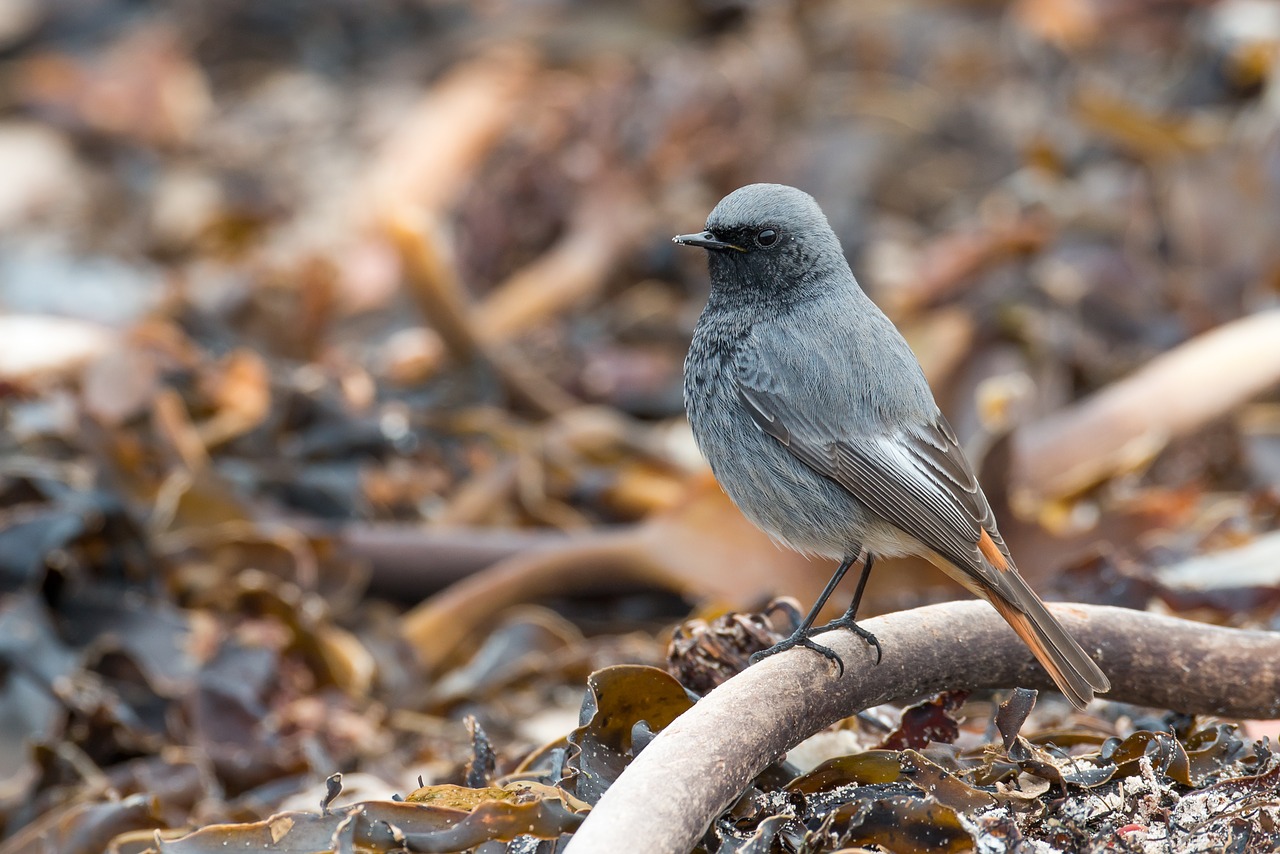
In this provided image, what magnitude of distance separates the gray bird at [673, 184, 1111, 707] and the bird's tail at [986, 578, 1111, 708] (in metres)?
0.25

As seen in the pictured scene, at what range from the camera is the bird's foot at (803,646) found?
8.55ft

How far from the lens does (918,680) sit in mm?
2676

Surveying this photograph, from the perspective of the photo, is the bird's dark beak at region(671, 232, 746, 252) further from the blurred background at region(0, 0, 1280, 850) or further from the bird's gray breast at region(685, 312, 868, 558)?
the blurred background at region(0, 0, 1280, 850)

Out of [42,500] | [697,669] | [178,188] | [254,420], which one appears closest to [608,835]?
[697,669]

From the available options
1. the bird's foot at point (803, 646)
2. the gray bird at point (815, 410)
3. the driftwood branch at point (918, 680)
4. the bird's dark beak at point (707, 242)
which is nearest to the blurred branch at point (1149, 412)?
the gray bird at point (815, 410)

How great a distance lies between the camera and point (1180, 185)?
6039mm

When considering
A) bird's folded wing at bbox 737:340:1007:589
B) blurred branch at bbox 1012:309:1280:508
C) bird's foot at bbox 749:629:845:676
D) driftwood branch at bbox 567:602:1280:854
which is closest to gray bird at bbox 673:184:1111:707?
bird's folded wing at bbox 737:340:1007:589

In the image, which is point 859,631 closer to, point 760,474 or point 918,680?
point 918,680

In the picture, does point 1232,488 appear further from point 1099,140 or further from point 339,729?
point 339,729

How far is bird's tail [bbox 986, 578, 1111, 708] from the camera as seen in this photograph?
263 cm

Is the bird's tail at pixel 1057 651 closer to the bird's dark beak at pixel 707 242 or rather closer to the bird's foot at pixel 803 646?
the bird's foot at pixel 803 646

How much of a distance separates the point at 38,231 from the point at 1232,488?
19.7 feet

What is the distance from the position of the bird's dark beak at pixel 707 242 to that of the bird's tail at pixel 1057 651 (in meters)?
1.10

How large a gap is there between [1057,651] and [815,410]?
32.3 inches
